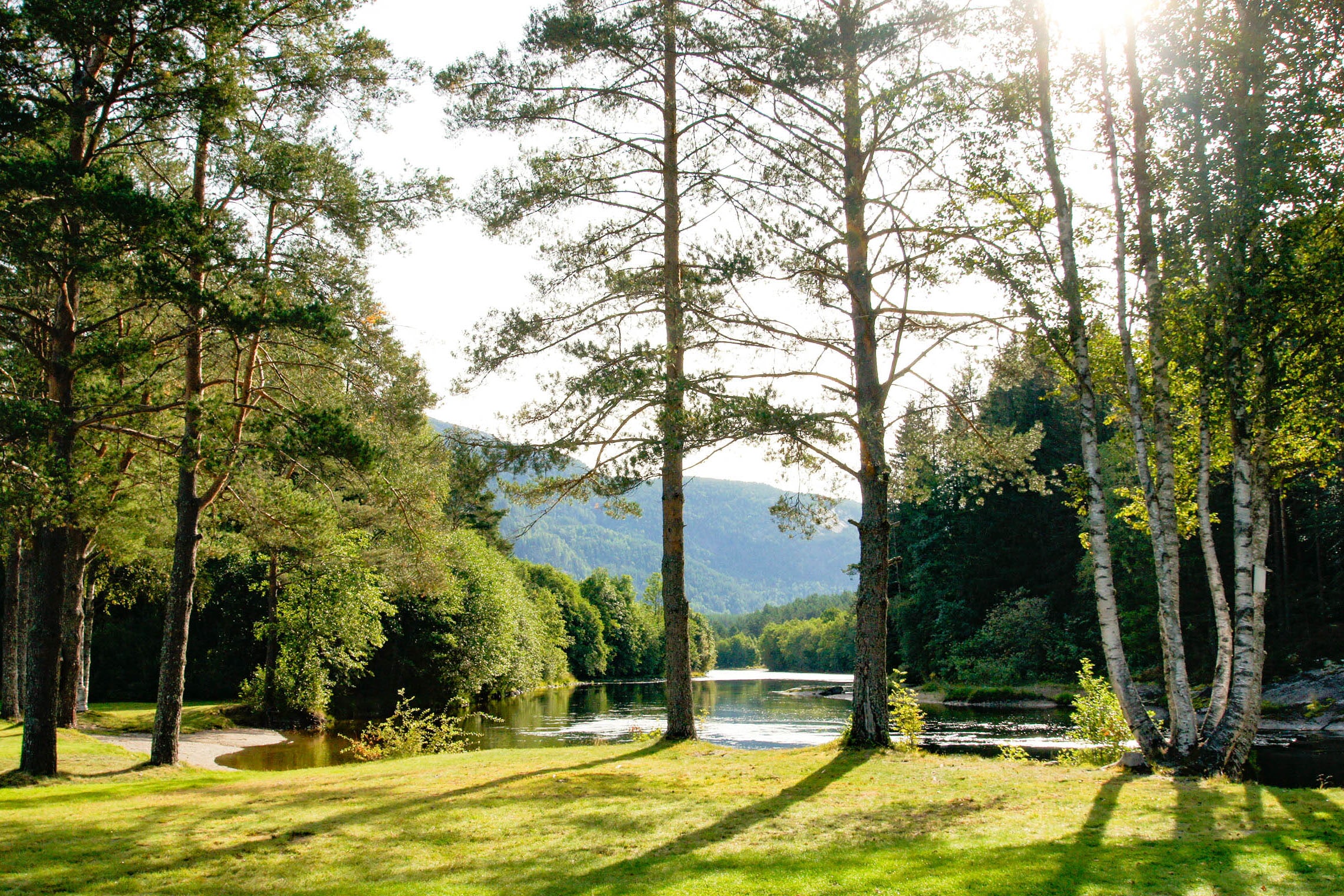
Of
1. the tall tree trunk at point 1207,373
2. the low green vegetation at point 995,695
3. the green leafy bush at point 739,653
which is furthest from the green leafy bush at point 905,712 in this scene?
the green leafy bush at point 739,653

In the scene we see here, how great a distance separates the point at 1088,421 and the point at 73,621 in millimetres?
→ 21084

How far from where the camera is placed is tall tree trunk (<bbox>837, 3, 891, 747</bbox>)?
40.6 feet

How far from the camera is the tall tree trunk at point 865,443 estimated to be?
12.4m

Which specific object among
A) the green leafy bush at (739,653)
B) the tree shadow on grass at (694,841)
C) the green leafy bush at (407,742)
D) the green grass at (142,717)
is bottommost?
the green leafy bush at (739,653)

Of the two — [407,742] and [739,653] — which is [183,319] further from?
[739,653]

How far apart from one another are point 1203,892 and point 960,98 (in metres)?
10.3

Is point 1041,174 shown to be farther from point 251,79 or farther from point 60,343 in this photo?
point 60,343

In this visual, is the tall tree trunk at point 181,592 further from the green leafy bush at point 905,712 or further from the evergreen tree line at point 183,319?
the green leafy bush at point 905,712

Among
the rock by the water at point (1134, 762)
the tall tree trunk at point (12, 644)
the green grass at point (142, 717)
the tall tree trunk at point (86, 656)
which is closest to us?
the rock by the water at point (1134, 762)

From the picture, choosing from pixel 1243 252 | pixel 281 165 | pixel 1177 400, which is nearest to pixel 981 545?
pixel 1177 400

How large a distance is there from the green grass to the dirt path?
69 centimetres

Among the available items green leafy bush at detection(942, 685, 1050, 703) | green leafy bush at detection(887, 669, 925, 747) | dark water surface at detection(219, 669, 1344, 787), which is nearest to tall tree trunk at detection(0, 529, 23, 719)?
dark water surface at detection(219, 669, 1344, 787)

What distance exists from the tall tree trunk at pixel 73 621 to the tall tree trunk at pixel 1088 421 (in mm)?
20072

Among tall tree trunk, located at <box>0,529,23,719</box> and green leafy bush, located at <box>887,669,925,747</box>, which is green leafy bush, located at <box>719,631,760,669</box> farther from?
green leafy bush, located at <box>887,669,925,747</box>
